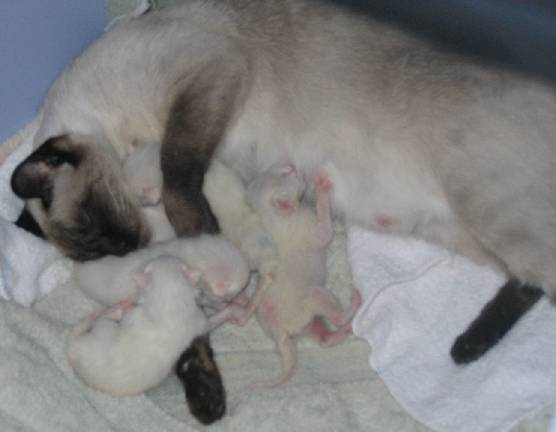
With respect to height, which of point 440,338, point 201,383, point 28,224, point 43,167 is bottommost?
point 440,338

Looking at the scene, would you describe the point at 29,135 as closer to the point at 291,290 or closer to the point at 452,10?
the point at 291,290

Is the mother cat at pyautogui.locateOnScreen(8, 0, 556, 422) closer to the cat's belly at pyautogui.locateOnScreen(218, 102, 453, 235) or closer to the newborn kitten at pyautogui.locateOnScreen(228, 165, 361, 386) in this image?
the cat's belly at pyautogui.locateOnScreen(218, 102, 453, 235)

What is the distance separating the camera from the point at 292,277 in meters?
2.15

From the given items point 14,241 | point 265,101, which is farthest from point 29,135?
point 265,101

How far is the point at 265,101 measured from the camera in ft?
7.60

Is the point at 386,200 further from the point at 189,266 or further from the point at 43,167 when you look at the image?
the point at 43,167

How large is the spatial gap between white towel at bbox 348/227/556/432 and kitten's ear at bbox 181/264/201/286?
1.49ft

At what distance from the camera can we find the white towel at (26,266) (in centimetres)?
229

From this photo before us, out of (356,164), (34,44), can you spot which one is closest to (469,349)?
(356,164)

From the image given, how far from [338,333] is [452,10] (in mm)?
1031

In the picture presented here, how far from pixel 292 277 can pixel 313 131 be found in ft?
1.33

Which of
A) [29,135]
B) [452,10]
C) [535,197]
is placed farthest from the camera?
[29,135]

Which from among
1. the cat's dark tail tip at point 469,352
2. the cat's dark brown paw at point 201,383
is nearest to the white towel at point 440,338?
the cat's dark tail tip at point 469,352

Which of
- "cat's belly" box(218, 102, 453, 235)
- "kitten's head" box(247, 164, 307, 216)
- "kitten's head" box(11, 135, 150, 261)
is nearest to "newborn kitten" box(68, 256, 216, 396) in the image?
"kitten's head" box(11, 135, 150, 261)
